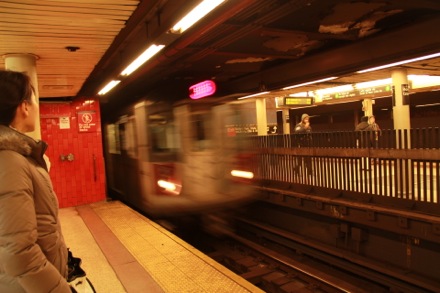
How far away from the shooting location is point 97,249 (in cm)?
530

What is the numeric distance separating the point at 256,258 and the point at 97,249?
2.90 metres

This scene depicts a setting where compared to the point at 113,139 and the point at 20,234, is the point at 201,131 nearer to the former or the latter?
the point at 113,139

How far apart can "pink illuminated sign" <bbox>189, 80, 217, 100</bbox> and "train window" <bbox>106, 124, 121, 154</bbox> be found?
3.67 m

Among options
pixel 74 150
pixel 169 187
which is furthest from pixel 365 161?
pixel 74 150

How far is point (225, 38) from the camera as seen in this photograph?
20.8 feet

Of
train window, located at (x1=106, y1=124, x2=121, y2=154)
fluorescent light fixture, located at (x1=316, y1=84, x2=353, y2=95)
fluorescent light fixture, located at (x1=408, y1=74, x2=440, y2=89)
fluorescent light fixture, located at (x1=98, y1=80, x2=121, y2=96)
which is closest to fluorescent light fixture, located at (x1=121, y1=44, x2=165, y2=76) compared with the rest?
fluorescent light fixture, located at (x1=98, y1=80, x2=121, y2=96)

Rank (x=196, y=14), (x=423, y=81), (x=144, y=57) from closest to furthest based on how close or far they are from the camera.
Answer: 1. (x=196, y=14)
2. (x=144, y=57)
3. (x=423, y=81)

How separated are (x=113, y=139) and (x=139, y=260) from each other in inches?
252

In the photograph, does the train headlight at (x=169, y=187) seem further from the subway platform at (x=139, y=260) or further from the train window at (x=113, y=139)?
the train window at (x=113, y=139)

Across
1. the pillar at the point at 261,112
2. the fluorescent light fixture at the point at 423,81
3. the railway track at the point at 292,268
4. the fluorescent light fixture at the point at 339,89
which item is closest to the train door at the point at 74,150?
the railway track at the point at 292,268

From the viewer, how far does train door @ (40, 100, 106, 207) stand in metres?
8.55

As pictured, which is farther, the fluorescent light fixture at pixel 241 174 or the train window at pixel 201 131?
the fluorescent light fixture at pixel 241 174

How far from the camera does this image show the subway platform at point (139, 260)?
388cm

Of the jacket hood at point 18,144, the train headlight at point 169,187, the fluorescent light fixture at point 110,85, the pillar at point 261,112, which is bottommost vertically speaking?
the train headlight at point 169,187
